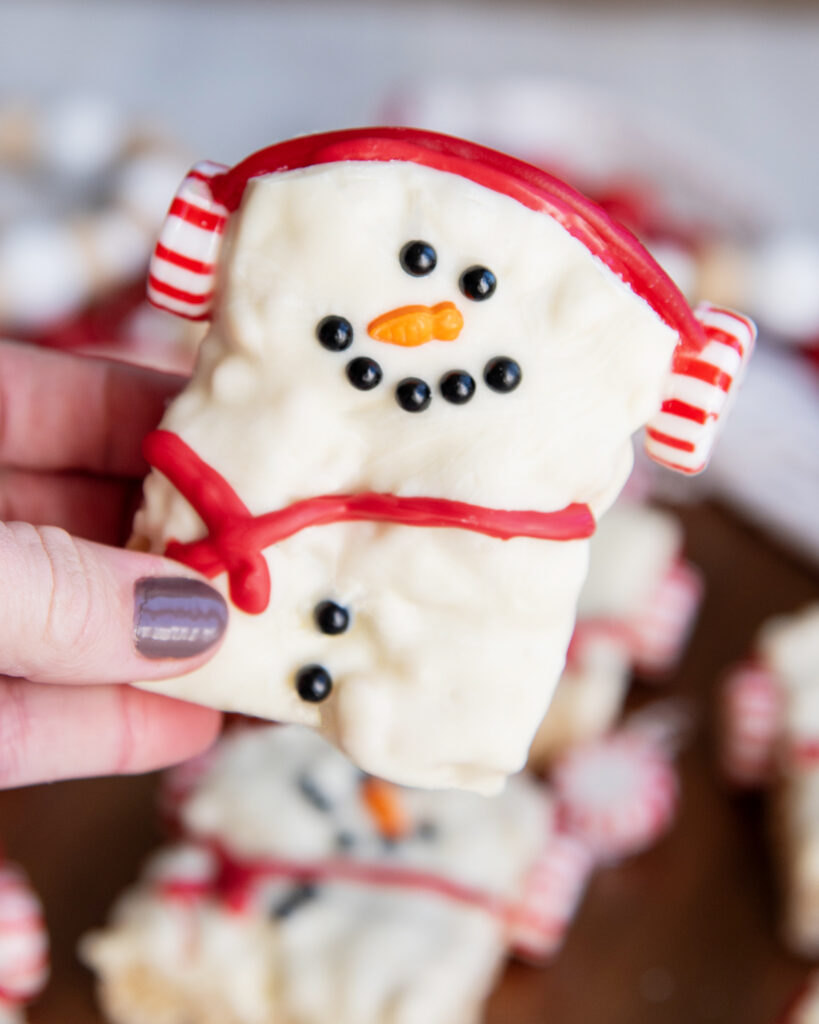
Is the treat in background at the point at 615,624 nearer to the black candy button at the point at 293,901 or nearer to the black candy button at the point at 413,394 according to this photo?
the black candy button at the point at 293,901

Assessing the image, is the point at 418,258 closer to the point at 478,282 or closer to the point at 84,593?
the point at 478,282

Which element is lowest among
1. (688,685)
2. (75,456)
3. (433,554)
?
(688,685)

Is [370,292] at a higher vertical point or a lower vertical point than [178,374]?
higher

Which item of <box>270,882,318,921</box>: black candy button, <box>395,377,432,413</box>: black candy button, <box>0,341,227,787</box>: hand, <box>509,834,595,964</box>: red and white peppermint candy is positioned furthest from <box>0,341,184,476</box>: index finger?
<box>509,834,595,964</box>: red and white peppermint candy

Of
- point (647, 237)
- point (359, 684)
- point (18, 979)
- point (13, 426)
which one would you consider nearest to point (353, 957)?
point (18, 979)

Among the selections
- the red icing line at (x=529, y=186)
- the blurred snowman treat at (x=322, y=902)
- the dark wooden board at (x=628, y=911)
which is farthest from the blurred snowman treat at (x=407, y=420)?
the dark wooden board at (x=628, y=911)

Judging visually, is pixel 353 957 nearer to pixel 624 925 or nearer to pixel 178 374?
pixel 624 925
